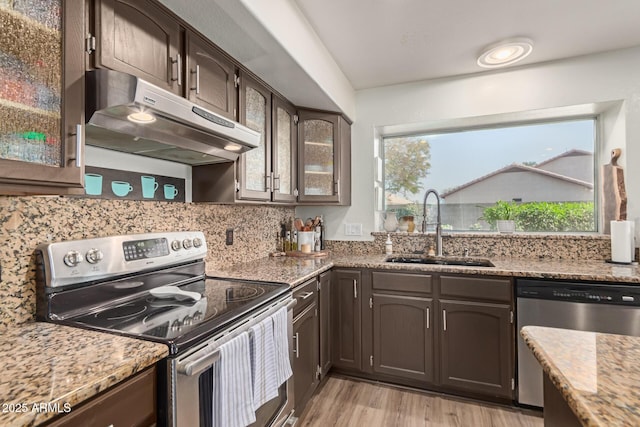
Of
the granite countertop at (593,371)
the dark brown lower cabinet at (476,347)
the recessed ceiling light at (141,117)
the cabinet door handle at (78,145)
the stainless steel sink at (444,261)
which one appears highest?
the recessed ceiling light at (141,117)

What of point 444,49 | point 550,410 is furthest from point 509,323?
point 444,49

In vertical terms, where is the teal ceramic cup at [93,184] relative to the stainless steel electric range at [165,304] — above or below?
above

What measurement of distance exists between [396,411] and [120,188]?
81.4 inches

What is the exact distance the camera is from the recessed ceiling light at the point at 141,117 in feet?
A: 3.64

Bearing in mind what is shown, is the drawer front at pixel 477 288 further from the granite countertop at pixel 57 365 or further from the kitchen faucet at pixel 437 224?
the granite countertop at pixel 57 365

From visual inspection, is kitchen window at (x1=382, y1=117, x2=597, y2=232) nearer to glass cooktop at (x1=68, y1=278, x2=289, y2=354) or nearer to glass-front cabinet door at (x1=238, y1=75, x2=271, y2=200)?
glass-front cabinet door at (x1=238, y1=75, x2=271, y2=200)

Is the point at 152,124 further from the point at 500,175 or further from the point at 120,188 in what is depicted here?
the point at 500,175

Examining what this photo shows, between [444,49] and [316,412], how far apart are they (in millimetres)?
2643

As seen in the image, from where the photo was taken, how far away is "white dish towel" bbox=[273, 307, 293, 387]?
1447 mm

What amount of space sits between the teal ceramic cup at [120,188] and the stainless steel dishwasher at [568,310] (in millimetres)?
2307

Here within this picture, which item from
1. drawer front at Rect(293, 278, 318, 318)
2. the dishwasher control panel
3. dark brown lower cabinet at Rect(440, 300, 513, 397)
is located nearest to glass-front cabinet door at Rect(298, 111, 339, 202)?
drawer front at Rect(293, 278, 318, 318)

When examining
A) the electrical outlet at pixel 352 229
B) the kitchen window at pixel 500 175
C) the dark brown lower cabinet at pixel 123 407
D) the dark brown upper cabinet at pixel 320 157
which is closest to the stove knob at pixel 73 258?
the dark brown lower cabinet at pixel 123 407

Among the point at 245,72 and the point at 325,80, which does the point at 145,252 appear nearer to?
the point at 245,72

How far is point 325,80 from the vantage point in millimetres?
2244
